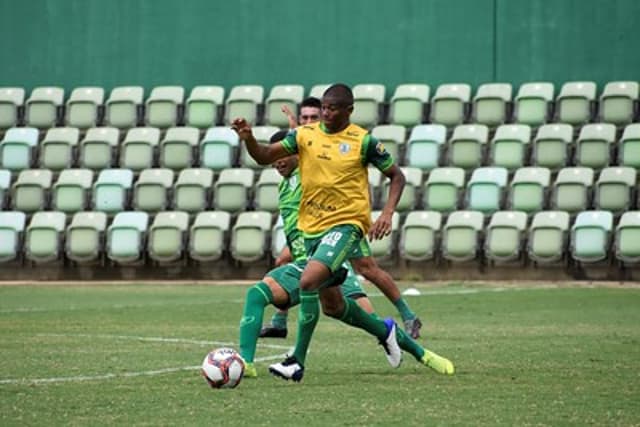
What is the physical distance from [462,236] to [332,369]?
12.7 meters

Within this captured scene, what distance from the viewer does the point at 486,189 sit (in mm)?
24547

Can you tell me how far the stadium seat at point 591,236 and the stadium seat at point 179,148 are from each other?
23.1 feet

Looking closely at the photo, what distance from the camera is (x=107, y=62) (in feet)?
96.5

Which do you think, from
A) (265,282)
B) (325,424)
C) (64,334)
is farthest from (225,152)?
(325,424)

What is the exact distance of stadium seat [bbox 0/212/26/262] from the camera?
25.5 meters

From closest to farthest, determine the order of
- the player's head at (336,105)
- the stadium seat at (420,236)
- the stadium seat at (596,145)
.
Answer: the player's head at (336,105) < the stadium seat at (420,236) < the stadium seat at (596,145)

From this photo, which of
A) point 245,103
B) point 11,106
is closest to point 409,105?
point 245,103

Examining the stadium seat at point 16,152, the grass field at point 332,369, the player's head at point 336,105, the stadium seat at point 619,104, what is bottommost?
the grass field at point 332,369

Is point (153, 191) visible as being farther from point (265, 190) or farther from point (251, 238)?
point (251, 238)

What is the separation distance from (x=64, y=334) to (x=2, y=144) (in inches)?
508

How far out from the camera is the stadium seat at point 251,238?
2467 cm

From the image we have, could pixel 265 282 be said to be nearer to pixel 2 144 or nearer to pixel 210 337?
pixel 210 337

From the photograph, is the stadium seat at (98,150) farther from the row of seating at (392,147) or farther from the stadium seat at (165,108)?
the stadium seat at (165,108)

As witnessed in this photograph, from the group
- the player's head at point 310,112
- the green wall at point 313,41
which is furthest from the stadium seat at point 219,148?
the player's head at point 310,112
